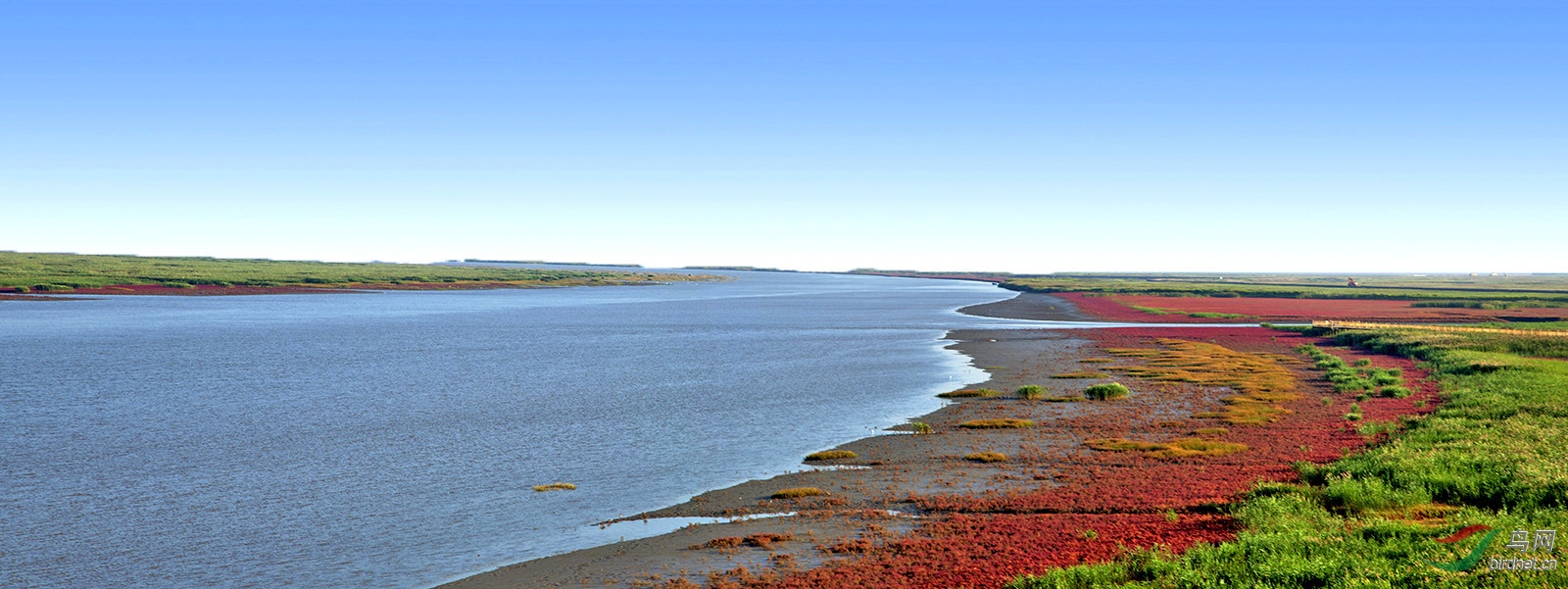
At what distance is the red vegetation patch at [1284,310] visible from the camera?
111625 millimetres

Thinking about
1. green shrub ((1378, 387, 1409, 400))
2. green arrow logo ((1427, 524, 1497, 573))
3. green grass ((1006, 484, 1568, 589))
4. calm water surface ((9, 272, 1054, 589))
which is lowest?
calm water surface ((9, 272, 1054, 589))

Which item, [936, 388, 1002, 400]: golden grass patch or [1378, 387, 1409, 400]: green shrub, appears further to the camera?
[936, 388, 1002, 400]: golden grass patch

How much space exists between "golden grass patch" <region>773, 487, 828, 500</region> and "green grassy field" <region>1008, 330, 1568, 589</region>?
9260 mm

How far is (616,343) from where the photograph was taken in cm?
7975

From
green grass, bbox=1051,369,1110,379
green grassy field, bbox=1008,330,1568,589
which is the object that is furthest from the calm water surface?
green grassy field, bbox=1008,330,1568,589

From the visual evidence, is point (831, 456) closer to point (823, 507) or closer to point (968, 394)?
point (823, 507)

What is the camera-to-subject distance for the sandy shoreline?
62.6 ft

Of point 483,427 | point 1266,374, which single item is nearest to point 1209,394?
point 1266,374

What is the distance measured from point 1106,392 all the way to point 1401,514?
82.1 feet

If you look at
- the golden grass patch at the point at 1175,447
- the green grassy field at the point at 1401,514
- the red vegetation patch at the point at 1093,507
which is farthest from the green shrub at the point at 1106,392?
the green grassy field at the point at 1401,514

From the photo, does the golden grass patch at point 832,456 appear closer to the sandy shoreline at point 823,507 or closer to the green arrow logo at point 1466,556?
the sandy shoreline at point 823,507

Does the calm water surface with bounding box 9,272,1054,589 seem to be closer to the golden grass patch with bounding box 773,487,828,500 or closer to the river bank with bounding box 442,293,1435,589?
the river bank with bounding box 442,293,1435,589

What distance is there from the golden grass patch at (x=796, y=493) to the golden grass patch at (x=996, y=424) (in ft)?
41.5

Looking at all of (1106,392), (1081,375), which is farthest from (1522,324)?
(1106,392)
